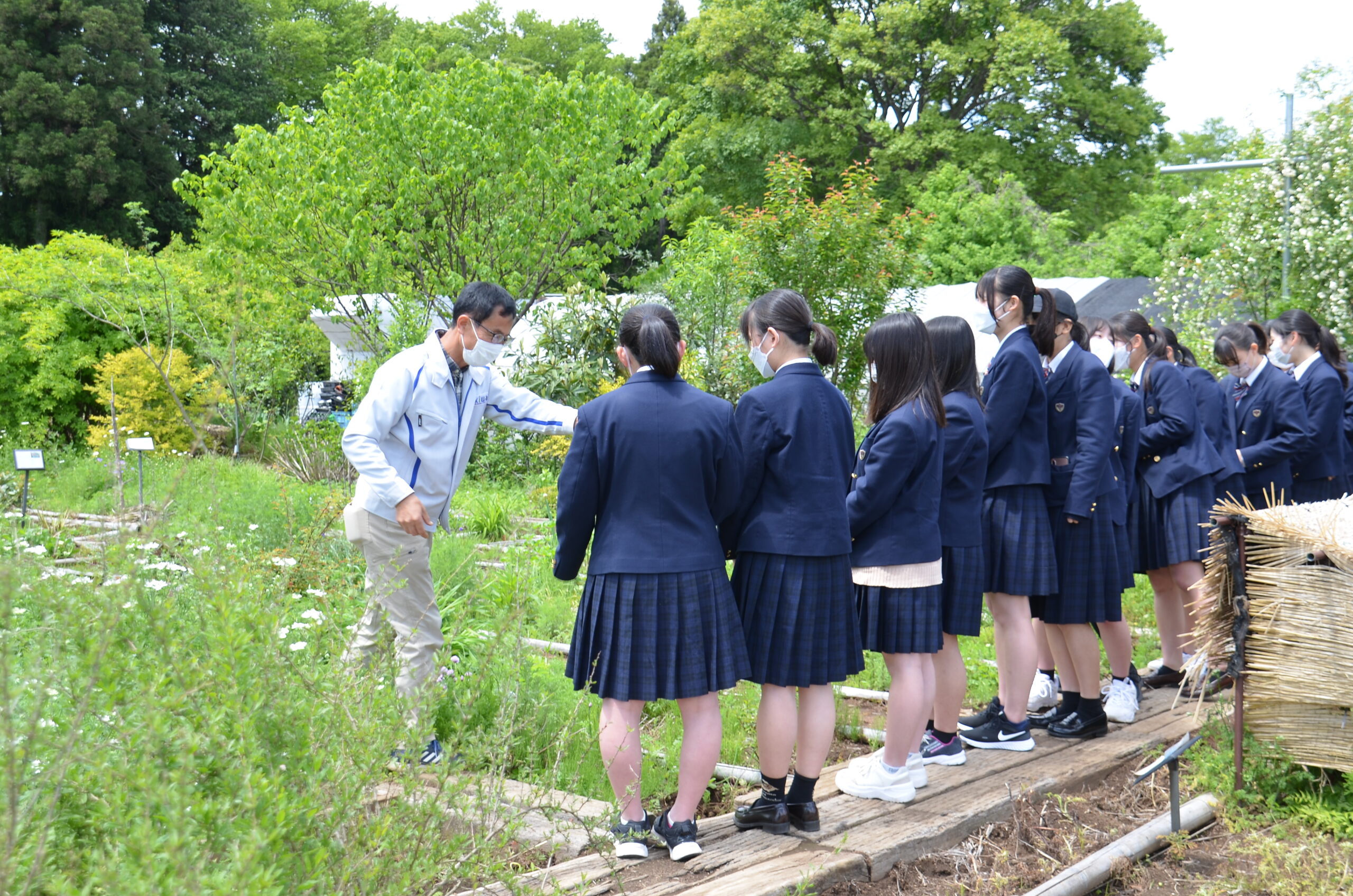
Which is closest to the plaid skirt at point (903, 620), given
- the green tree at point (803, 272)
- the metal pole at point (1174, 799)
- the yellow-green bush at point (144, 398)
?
the metal pole at point (1174, 799)

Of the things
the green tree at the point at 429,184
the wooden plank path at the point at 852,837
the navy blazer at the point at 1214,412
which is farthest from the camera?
the green tree at the point at 429,184

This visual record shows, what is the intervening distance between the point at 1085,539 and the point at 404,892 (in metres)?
3.48

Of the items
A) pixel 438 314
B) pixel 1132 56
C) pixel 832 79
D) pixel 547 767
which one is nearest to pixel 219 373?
pixel 438 314

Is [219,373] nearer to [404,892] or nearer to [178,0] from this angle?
[404,892]

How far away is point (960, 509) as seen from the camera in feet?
13.8

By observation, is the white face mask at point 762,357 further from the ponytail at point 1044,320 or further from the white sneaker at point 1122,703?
the white sneaker at point 1122,703

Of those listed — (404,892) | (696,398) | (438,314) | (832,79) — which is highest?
(832,79)

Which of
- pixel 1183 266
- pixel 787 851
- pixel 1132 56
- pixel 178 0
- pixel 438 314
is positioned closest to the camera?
pixel 787 851

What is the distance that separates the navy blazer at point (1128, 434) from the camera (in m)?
5.18

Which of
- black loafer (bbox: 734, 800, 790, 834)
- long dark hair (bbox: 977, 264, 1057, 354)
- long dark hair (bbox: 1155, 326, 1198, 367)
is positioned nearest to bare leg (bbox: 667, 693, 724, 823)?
black loafer (bbox: 734, 800, 790, 834)

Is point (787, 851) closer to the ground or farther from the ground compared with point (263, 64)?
closer to the ground

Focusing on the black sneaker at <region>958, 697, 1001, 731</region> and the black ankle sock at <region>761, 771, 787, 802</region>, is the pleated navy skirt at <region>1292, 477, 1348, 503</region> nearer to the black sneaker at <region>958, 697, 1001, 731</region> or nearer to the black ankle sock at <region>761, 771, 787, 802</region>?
the black sneaker at <region>958, 697, 1001, 731</region>

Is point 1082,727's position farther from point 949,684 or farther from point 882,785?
point 882,785

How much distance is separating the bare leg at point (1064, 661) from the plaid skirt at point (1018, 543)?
1.57ft
